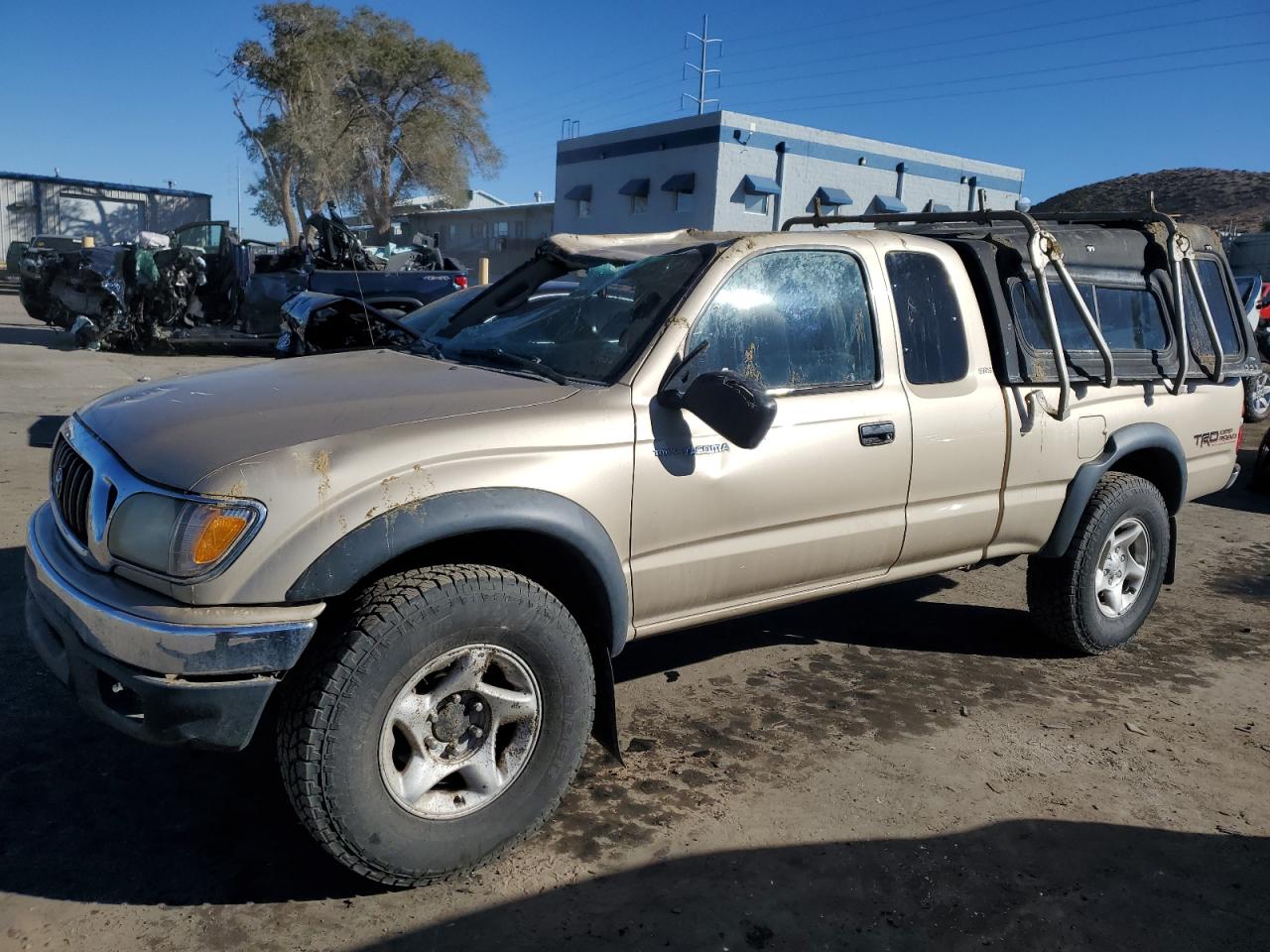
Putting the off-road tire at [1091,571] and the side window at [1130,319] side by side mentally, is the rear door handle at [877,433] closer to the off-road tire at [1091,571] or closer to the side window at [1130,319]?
the off-road tire at [1091,571]

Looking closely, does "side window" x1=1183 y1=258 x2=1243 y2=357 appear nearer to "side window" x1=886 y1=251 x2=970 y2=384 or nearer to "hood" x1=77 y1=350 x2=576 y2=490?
"side window" x1=886 y1=251 x2=970 y2=384

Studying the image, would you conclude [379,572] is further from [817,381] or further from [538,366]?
[817,381]

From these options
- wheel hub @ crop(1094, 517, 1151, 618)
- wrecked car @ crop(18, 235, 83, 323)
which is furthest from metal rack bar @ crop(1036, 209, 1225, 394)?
wrecked car @ crop(18, 235, 83, 323)

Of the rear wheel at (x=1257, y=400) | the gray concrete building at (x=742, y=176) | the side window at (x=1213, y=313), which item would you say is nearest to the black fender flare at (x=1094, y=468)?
the side window at (x=1213, y=313)

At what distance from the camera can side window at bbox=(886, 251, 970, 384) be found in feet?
12.3

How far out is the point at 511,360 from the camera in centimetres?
336

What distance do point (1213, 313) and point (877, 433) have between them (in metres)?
2.52

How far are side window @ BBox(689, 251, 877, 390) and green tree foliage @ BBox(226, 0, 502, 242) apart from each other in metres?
39.3

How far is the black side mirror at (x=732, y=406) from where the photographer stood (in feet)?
9.30

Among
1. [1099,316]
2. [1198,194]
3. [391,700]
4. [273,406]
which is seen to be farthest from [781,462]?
[1198,194]

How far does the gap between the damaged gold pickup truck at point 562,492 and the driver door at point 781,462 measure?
11 mm

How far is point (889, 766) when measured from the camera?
3.48 m

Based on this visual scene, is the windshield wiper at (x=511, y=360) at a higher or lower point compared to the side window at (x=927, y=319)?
lower

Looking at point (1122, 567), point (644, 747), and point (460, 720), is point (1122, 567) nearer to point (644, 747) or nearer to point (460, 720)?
point (644, 747)
